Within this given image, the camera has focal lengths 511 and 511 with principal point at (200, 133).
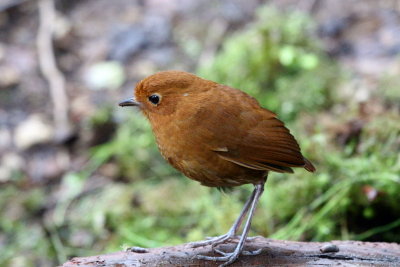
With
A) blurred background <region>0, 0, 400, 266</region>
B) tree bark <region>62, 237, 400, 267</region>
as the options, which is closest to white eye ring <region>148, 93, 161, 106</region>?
tree bark <region>62, 237, 400, 267</region>

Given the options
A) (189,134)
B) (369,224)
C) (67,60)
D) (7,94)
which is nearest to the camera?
(189,134)

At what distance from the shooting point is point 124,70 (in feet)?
22.4

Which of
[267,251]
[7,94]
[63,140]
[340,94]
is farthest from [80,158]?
[267,251]

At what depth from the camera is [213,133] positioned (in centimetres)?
288

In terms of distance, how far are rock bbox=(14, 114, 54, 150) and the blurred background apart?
14mm

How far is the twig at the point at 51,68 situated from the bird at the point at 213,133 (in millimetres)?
3236

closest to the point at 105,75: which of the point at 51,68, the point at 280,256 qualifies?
the point at 51,68

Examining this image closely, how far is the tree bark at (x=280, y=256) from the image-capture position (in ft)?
9.04

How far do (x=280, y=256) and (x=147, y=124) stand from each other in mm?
3056

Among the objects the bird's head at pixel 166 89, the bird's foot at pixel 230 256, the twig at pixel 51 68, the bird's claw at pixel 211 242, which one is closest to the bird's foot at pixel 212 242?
the bird's claw at pixel 211 242

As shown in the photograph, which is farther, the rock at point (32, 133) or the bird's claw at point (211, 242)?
the rock at point (32, 133)

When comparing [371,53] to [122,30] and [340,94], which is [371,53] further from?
[122,30]

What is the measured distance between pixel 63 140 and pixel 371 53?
3.82 meters

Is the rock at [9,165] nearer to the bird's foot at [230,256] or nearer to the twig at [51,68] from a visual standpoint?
the twig at [51,68]
